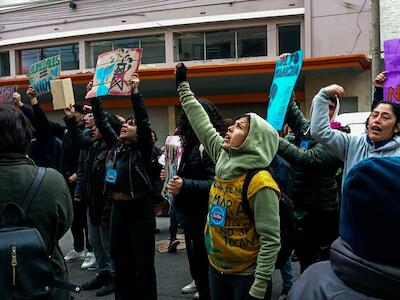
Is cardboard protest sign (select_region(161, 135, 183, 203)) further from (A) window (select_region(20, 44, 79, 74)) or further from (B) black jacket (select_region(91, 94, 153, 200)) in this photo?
(A) window (select_region(20, 44, 79, 74))

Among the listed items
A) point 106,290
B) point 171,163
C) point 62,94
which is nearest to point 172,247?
point 106,290

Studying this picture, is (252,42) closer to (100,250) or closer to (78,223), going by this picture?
(78,223)

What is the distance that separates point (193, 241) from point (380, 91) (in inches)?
74.6

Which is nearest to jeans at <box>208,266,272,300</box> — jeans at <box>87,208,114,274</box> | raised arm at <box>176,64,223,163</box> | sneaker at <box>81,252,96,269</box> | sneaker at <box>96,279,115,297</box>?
raised arm at <box>176,64,223,163</box>

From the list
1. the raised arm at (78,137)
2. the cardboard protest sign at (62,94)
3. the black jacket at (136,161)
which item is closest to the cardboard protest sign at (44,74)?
the cardboard protest sign at (62,94)

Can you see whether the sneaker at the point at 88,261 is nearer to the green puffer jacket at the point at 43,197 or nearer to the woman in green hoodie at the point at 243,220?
the woman in green hoodie at the point at 243,220

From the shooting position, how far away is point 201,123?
11.1 ft

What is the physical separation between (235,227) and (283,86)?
58.9 inches

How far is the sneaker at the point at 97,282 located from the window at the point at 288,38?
505 inches

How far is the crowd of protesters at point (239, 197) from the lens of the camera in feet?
4.02

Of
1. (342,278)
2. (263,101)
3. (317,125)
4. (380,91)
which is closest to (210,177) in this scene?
(317,125)

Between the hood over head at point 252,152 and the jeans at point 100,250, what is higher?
the hood over head at point 252,152

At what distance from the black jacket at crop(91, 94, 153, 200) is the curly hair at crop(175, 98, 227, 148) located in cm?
29

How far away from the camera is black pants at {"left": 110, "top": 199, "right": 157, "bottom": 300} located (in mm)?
4078
